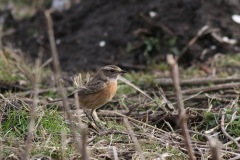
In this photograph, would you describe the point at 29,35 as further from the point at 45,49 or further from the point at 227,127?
the point at 227,127

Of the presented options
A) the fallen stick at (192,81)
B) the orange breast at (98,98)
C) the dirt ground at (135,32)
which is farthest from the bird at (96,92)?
the dirt ground at (135,32)

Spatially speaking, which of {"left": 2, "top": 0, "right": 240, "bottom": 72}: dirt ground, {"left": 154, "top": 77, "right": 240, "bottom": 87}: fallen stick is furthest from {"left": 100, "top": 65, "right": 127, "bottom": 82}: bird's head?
{"left": 2, "top": 0, "right": 240, "bottom": 72}: dirt ground

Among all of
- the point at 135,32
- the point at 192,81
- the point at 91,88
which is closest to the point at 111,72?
the point at 91,88

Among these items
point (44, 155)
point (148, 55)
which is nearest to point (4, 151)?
point (44, 155)

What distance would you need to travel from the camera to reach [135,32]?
8.97 m

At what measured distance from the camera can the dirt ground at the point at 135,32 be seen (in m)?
8.76

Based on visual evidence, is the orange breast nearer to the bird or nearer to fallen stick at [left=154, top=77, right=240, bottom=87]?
the bird

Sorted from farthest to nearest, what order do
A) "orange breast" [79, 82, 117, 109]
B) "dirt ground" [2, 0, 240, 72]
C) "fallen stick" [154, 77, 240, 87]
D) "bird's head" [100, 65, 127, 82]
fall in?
1. "dirt ground" [2, 0, 240, 72]
2. "fallen stick" [154, 77, 240, 87]
3. "bird's head" [100, 65, 127, 82]
4. "orange breast" [79, 82, 117, 109]

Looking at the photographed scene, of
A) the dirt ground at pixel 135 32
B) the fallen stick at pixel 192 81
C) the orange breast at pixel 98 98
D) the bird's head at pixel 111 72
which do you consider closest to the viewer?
the orange breast at pixel 98 98

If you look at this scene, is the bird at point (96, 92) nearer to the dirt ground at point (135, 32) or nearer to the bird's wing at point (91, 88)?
the bird's wing at point (91, 88)

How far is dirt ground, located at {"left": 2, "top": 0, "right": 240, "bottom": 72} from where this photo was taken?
8.76 metres

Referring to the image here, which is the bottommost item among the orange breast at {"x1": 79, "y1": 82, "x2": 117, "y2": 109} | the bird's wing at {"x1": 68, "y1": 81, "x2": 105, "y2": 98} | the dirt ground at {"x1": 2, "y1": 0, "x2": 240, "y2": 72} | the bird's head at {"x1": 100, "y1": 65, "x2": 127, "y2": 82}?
the orange breast at {"x1": 79, "y1": 82, "x2": 117, "y2": 109}

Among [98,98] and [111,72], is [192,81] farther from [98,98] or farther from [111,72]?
[98,98]

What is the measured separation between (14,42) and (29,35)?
23.6 inches
